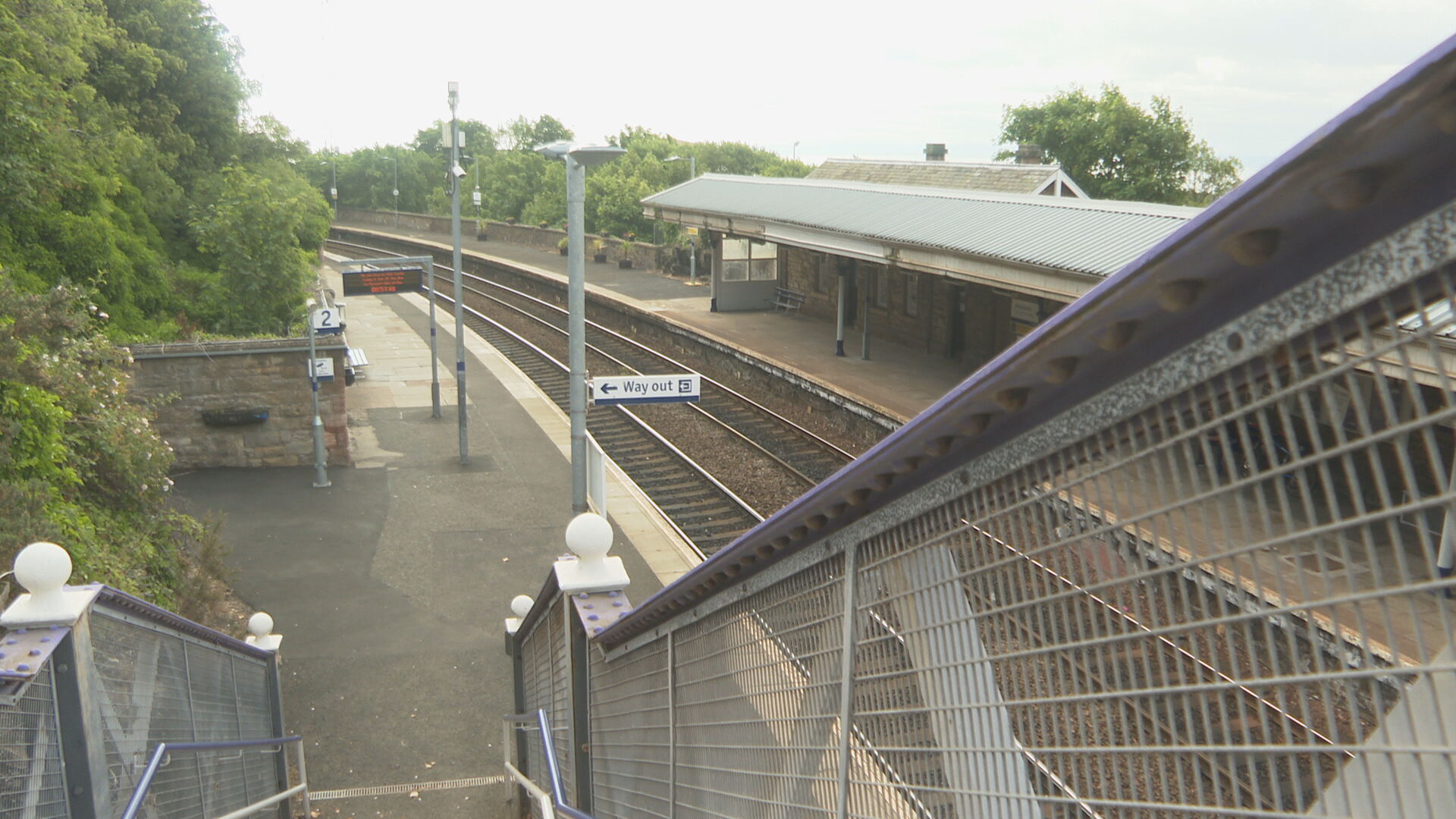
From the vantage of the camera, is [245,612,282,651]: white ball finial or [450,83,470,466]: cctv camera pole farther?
[450,83,470,466]: cctv camera pole

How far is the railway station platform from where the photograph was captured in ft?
67.3

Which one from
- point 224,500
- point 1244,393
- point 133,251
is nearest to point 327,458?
point 224,500

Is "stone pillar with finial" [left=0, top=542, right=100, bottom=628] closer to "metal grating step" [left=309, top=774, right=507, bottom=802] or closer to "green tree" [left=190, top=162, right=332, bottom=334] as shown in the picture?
"metal grating step" [left=309, top=774, right=507, bottom=802]

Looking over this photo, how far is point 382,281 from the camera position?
18422 millimetres

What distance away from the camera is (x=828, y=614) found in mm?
2473

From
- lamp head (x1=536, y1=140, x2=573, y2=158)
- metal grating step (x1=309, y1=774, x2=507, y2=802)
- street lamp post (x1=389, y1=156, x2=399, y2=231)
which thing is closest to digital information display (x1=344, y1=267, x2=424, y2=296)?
lamp head (x1=536, y1=140, x2=573, y2=158)

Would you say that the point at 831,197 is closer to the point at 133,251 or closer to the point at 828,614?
the point at 133,251

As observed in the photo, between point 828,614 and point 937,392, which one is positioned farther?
point 937,392

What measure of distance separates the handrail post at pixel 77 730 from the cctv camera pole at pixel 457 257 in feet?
41.5

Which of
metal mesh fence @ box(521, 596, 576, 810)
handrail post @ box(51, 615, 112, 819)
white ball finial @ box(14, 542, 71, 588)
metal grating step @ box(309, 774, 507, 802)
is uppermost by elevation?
white ball finial @ box(14, 542, 71, 588)

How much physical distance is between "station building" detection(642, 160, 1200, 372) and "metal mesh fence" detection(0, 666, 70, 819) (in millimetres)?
12163

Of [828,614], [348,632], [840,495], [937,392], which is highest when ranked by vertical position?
[840,495]

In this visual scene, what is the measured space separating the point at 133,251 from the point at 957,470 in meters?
19.8

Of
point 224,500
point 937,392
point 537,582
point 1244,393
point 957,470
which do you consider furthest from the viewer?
point 937,392
